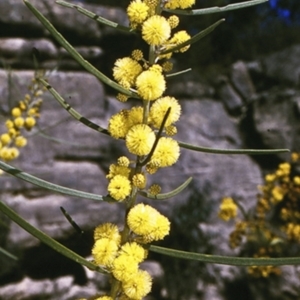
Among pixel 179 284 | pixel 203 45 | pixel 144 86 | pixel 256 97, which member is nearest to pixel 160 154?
pixel 144 86

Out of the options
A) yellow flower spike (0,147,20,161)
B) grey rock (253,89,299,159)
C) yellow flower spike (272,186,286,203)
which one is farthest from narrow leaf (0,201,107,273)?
grey rock (253,89,299,159)

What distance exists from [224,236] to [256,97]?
0.71 meters

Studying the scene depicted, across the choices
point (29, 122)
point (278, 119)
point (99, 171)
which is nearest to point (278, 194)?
point (29, 122)

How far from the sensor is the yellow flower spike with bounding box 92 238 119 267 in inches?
9.0

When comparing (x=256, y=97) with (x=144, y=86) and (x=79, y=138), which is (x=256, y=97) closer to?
(x=79, y=138)

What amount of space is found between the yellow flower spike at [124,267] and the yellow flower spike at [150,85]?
7 centimetres

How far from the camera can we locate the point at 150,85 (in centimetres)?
23

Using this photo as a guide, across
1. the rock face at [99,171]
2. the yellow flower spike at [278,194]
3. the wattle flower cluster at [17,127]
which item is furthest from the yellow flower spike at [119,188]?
the rock face at [99,171]

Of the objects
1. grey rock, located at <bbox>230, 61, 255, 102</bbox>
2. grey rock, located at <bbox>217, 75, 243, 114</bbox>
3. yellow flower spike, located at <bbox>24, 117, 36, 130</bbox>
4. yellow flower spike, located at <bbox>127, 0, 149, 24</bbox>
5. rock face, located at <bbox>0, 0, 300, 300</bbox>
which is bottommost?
yellow flower spike, located at <bbox>127, 0, 149, 24</bbox>

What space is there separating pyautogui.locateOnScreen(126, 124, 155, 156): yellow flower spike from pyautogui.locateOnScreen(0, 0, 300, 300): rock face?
4.65ft

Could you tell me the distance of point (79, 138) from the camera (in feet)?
6.57

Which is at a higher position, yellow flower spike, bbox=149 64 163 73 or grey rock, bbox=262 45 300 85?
grey rock, bbox=262 45 300 85

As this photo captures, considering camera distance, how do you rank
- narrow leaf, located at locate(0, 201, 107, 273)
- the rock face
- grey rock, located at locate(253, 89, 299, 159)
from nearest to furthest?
narrow leaf, located at locate(0, 201, 107, 273) < the rock face < grey rock, located at locate(253, 89, 299, 159)

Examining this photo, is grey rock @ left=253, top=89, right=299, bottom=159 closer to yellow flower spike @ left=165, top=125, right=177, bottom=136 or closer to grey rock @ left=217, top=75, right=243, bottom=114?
grey rock @ left=217, top=75, right=243, bottom=114
